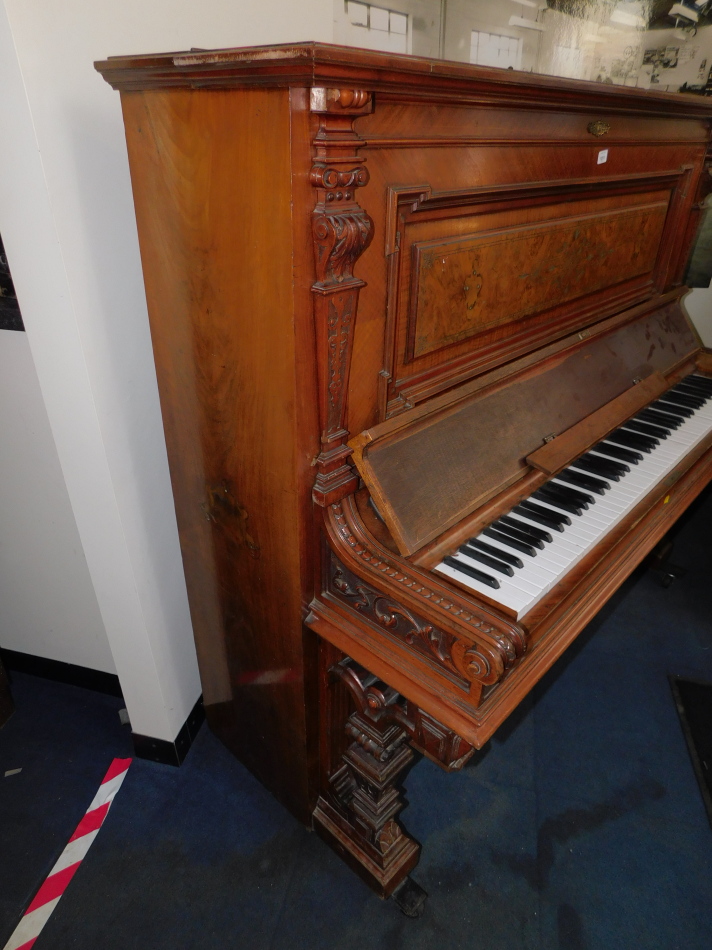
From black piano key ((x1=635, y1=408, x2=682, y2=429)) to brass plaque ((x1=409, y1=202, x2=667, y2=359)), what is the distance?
1.56 ft

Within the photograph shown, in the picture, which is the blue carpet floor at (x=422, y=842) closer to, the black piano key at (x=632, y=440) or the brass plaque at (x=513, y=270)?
the black piano key at (x=632, y=440)

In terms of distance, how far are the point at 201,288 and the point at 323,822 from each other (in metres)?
1.59

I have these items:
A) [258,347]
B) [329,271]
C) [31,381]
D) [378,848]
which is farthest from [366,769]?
[31,381]

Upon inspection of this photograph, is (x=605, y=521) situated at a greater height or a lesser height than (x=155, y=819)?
greater

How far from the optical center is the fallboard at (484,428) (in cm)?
135

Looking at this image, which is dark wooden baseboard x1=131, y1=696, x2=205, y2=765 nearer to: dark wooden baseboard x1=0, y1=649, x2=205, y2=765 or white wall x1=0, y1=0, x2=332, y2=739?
dark wooden baseboard x1=0, y1=649, x2=205, y2=765

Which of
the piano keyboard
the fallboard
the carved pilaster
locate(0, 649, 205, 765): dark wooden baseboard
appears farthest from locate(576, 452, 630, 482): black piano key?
locate(0, 649, 205, 765): dark wooden baseboard

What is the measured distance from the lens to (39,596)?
2.18m

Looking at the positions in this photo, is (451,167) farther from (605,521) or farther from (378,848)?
(378,848)

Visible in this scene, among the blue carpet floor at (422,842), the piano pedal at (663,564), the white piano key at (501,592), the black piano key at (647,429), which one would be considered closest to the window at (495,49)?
the black piano key at (647,429)

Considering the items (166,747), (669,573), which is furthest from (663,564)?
(166,747)

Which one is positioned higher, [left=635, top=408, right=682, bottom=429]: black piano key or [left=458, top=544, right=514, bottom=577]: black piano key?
[left=458, top=544, right=514, bottom=577]: black piano key

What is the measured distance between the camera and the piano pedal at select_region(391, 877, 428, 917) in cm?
171

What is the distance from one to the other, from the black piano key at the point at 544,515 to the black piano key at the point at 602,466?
0.29 m
